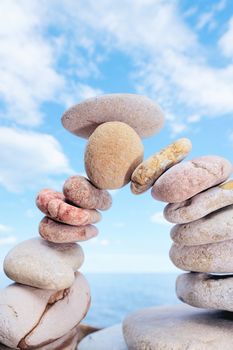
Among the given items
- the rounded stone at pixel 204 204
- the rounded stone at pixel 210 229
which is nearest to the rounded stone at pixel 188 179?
the rounded stone at pixel 204 204

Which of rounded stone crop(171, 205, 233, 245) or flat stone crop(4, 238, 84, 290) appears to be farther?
flat stone crop(4, 238, 84, 290)

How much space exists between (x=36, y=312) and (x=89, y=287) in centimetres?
56

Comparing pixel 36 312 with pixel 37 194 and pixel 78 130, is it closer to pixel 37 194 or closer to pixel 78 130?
pixel 37 194

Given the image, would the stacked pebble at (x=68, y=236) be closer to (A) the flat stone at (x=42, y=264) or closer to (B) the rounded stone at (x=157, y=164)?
(A) the flat stone at (x=42, y=264)

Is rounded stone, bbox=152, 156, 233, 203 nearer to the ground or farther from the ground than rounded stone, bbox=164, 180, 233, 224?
farther from the ground

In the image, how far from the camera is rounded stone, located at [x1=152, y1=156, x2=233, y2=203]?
2.56 metres

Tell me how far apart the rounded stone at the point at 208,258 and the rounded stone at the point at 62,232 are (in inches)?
29.1

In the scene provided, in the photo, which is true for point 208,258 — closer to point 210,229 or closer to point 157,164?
point 210,229

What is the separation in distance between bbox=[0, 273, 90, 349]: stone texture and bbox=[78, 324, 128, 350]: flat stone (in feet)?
1.14

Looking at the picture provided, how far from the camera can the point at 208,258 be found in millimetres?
2746

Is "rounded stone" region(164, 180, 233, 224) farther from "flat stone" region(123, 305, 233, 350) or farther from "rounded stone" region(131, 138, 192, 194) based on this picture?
"flat stone" region(123, 305, 233, 350)

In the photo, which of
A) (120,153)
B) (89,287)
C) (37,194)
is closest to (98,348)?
(89,287)

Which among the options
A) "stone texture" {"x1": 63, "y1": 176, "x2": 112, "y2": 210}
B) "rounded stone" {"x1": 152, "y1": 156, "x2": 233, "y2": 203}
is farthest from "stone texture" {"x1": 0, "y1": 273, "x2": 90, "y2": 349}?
"rounded stone" {"x1": 152, "y1": 156, "x2": 233, "y2": 203}

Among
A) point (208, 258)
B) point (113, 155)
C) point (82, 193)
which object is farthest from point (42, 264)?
point (208, 258)
